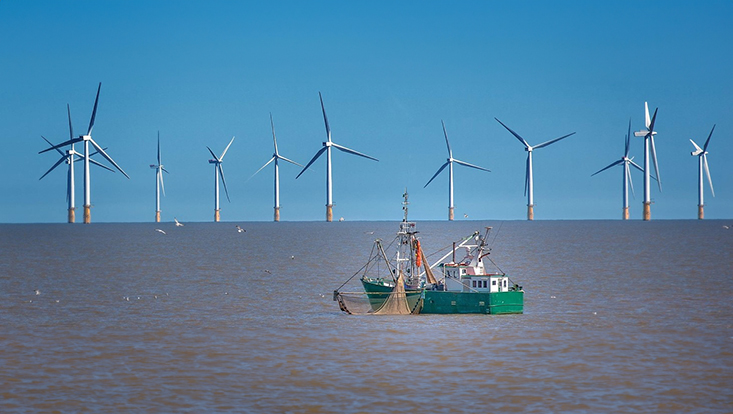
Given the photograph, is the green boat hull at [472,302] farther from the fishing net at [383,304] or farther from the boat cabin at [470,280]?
the fishing net at [383,304]

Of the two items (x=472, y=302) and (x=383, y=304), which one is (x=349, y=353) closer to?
(x=472, y=302)

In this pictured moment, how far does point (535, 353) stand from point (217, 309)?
36810mm

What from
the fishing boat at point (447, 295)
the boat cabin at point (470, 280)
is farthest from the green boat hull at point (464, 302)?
the boat cabin at point (470, 280)

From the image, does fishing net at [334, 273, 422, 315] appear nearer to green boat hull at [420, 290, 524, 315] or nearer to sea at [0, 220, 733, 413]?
green boat hull at [420, 290, 524, 315]

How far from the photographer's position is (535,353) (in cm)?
6359

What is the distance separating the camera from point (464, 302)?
8400 centimetres

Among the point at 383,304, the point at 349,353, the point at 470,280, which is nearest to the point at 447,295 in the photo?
the point at 470,280

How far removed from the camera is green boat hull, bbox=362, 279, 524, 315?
8369cm

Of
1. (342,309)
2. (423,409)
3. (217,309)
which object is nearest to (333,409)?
(423,409)

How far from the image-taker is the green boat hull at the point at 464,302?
83.7m

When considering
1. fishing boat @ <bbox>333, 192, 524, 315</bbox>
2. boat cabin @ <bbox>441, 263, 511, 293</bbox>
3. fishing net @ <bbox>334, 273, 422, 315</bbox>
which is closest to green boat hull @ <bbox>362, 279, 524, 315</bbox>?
fishing boat @ <bbox>333, 192, 524, 315</bbox>

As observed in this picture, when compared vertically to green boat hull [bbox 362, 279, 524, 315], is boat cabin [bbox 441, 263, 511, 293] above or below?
above

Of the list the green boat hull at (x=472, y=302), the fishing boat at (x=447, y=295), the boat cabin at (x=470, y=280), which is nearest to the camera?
the green boat hull at (x=472, y=302)

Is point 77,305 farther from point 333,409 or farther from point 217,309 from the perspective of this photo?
point 333,409
